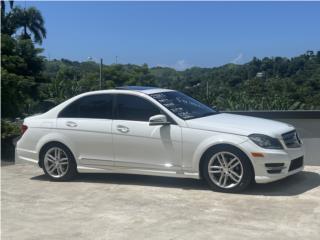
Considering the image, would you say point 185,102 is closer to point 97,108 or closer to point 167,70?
point 97,108

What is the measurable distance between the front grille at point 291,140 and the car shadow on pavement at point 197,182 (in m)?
0.58

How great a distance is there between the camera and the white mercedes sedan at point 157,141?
293 inches

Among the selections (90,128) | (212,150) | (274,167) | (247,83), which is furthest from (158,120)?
(247,83)

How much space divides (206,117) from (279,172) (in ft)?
4.79

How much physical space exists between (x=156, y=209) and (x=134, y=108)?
2147 millimetres

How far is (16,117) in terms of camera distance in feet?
46.8

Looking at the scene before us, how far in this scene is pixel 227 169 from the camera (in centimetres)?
748

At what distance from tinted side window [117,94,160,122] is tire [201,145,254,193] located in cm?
116

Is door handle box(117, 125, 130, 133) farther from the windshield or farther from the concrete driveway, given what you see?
the concrete driveway

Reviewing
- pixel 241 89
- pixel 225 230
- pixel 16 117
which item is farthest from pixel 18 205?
pixel 241 89

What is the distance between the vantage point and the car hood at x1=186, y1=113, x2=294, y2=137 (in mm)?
7527

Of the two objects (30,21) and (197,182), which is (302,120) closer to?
(197,182)

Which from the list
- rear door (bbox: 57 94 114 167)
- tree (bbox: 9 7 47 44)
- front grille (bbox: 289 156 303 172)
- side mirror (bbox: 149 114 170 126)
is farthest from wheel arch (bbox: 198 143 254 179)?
tree (bbox: 9 7 47 44)

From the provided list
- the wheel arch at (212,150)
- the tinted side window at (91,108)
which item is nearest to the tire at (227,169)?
the wheel arch at (212,150)
